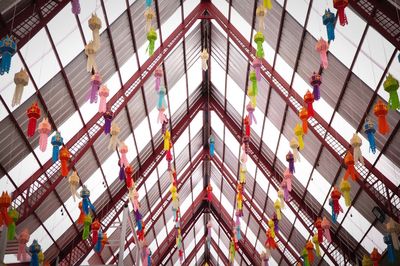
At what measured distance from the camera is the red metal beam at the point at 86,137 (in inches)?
662

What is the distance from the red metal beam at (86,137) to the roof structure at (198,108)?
57 millimetres

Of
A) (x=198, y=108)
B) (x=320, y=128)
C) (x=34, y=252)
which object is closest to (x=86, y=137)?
(x=34, y=252)

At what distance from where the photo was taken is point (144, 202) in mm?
26844

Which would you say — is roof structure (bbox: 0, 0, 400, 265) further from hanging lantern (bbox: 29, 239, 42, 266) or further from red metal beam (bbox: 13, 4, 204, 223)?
hanging lantern (bbox: 29, 239, 42, 266)

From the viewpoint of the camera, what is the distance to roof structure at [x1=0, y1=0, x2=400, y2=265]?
47.6 feet

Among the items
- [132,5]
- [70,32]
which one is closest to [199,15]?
→ [132,5]

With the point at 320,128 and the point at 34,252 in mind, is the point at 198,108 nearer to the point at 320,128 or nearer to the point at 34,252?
the point at 320,128

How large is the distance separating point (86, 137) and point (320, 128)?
→ 9.85 metres

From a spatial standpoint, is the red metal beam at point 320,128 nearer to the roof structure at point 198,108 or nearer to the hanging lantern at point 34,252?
the roof structure at point 198,108

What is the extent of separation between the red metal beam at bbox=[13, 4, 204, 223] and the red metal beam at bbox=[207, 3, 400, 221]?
66.5 inches

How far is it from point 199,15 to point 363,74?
7.19 meters

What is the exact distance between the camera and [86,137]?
18.4 metres

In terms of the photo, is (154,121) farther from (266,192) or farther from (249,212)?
(249,212)

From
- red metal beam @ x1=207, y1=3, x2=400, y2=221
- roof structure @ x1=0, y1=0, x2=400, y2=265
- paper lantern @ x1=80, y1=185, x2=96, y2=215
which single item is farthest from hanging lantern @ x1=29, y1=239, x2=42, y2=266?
red metal beam @ x1=207, y1=3, x2=400, y2=221
